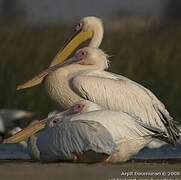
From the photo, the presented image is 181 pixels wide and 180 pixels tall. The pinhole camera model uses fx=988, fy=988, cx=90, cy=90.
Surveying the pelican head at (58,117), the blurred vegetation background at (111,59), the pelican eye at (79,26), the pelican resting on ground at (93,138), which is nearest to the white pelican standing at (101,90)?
the pelican head at (58,117)

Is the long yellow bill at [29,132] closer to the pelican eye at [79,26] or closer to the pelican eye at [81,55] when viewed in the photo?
the pelican eye at [81,55]

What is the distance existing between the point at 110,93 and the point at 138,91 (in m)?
0.25

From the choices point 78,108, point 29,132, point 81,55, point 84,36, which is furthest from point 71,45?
point 78,108

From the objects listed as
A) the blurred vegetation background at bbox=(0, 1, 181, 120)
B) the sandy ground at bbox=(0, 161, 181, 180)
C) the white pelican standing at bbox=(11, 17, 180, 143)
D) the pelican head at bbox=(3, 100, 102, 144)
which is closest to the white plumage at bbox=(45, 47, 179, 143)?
the white pelican standing at bbox=(11, 17, 180, 143)

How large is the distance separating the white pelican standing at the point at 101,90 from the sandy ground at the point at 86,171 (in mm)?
1182

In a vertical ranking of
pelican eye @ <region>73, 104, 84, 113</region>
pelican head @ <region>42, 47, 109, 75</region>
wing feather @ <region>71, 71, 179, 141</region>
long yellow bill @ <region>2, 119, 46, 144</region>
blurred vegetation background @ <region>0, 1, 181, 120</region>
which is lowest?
blurred vegetation background @ <region>0, 1, 181, 120</region>

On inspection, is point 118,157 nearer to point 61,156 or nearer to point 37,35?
point 61,156

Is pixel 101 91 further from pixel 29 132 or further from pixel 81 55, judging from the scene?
pixel 29 132

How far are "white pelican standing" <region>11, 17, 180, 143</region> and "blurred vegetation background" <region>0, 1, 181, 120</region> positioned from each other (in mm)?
2733

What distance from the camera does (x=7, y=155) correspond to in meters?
8.74

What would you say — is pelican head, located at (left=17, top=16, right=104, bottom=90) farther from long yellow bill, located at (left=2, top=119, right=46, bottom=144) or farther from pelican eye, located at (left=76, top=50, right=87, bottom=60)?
long yellow bill, located at (left=2, top=119, right=46, bottom=144)

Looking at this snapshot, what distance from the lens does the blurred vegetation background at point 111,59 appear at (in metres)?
12.3

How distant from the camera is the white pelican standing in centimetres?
862

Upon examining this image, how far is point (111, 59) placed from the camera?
12.6 meters
